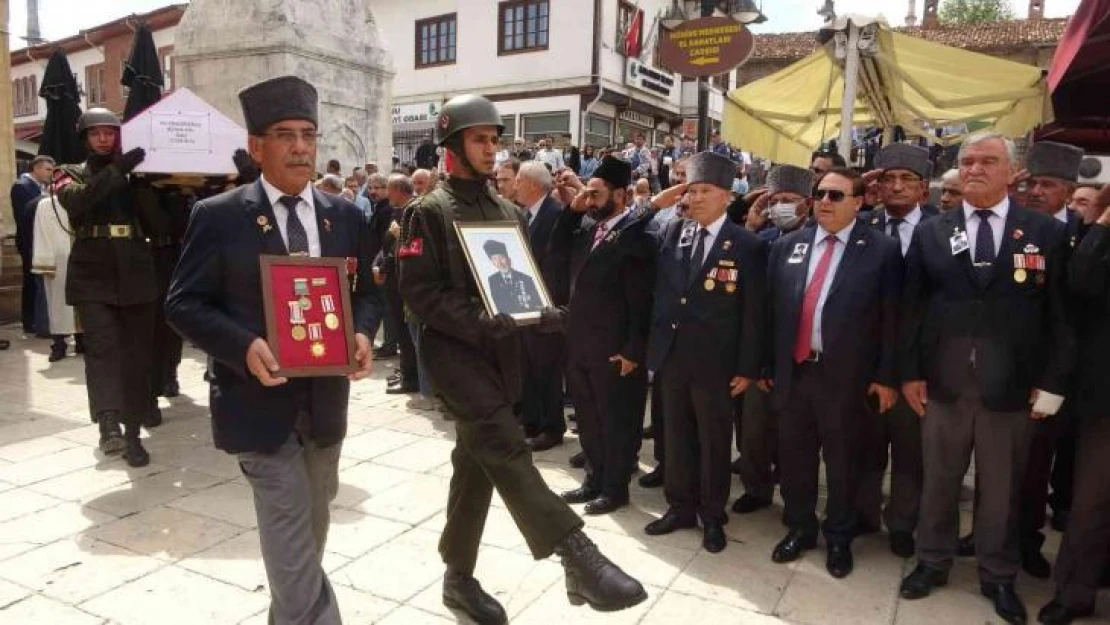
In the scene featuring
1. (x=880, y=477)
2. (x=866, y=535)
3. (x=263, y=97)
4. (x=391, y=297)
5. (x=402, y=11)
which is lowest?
(x=866, y=535)

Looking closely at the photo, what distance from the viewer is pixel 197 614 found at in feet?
10.6

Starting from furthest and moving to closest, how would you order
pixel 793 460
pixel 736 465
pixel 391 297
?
pixel 391 297 → pixel 736 465 → pixel 793 460

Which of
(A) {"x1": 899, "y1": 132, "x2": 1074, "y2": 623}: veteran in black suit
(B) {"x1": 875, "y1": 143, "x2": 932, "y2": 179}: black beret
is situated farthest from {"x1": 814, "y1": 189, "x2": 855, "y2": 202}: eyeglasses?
(B) {"x1": 875, "y1": 143, "x2": 932, "y2": 179}: black beret

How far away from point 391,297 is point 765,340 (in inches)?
188

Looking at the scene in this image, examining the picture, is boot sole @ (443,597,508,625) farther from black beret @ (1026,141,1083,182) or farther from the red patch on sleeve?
black beret @ (1026,141,1083,182)

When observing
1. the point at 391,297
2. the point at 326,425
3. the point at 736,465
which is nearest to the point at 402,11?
the point at 391,297

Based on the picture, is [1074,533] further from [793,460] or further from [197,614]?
[197,614]

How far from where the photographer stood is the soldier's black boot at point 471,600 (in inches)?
125

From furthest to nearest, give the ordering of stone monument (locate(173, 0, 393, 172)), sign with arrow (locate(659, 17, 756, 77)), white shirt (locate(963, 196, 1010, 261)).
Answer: stone monument (locate(173, 0, 393, 172)), sign with arrow (locate(659, 17, 756, 77)), white shirt (locate(963, 196, 1010, 261))

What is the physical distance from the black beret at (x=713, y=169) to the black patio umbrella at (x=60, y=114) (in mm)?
9014

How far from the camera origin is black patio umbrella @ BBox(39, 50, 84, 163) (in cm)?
980

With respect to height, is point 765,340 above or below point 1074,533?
above

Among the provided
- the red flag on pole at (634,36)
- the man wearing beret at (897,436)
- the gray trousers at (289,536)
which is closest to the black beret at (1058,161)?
the man wearing beret at (897,436)

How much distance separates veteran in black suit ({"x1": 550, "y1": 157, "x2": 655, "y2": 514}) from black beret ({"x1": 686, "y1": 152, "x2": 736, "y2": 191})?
0.48m
